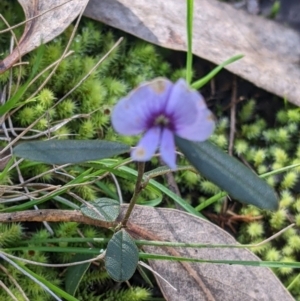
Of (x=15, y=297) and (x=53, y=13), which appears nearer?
(x=15, y=297)

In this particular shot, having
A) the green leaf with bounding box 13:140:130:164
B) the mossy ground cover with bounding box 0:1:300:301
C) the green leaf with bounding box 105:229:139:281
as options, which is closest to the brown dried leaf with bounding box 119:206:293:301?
the mossy ground cover with bounding box 0:1:300:301

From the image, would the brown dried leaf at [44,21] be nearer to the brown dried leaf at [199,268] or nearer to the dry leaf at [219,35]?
the dry leaf at [219,35]

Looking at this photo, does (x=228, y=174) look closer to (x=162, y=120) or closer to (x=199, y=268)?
(x=162, y=120)

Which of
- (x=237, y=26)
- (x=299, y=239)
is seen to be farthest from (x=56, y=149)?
(x=237, y=26)

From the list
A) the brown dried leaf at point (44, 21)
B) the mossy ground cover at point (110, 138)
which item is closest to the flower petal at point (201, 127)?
the mossy ground cover at point (110, 138)

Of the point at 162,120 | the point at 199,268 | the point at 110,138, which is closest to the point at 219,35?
the point at 110,138

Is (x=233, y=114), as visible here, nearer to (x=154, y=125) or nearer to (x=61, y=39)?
(x=61, y=39)
